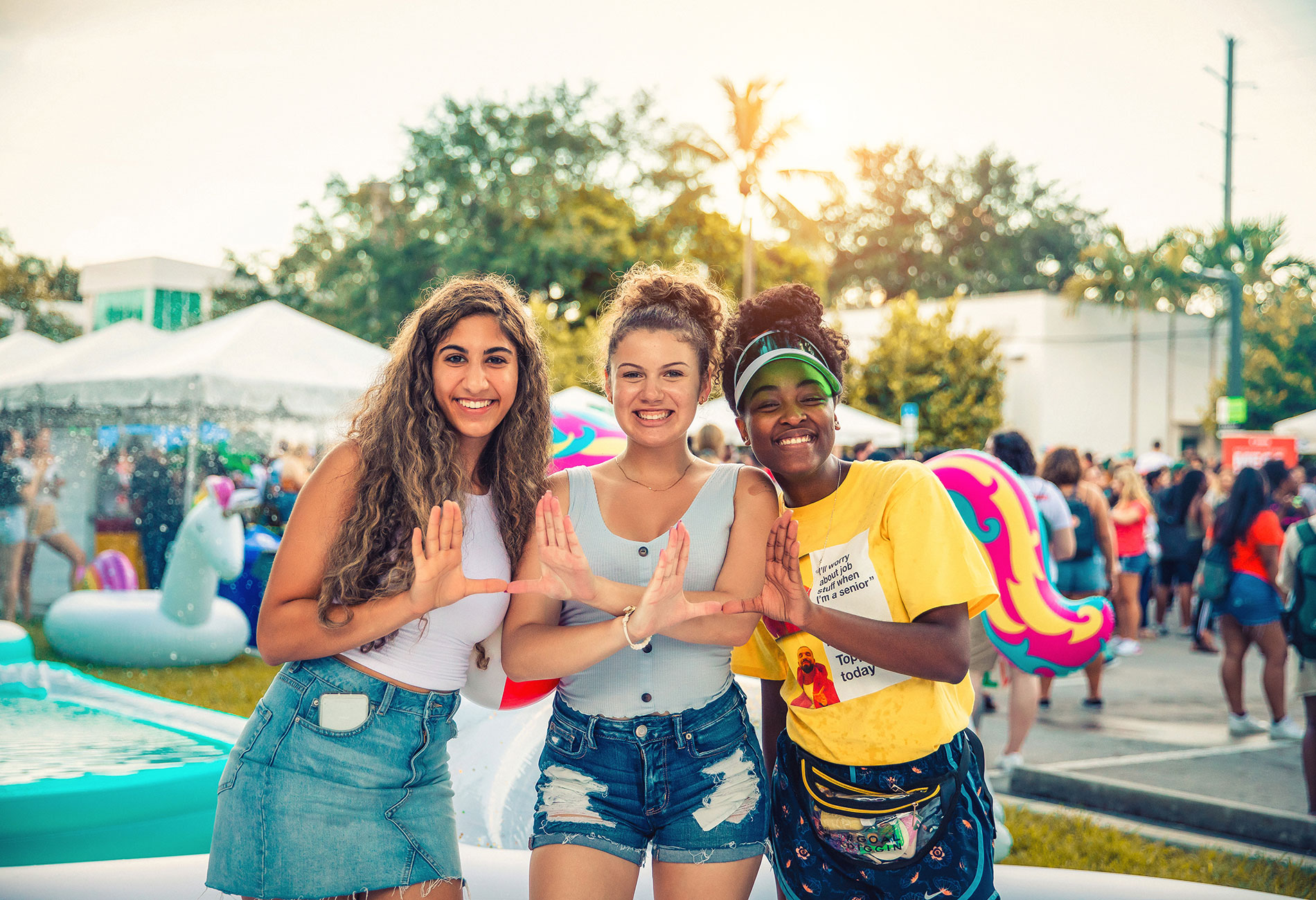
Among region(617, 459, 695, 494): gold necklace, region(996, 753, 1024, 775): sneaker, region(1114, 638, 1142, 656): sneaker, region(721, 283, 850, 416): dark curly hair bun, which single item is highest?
region(721, 283, 850, 416): dark curly hair bun

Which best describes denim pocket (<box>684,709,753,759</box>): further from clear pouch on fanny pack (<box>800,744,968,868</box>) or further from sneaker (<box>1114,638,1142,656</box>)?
sneaker (<box>1114,638,1142,656</box>)

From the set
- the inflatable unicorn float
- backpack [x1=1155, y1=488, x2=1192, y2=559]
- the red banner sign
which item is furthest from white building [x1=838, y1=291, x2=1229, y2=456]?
the inflatable unicorn float

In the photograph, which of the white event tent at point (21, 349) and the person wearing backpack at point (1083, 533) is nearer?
the person wearing backpack at point (1083, 533)

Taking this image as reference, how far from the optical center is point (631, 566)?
6.61ft

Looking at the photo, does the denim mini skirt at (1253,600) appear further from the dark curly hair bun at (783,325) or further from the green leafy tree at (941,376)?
the green leafy tree at (941,376)

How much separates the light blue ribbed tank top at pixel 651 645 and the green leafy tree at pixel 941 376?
72.1 feet

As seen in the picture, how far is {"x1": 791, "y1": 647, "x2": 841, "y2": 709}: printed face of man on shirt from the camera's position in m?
2.07

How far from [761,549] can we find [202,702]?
18.8 feet

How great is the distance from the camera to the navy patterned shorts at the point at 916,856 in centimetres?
200

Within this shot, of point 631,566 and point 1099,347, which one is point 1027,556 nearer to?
point 631,566

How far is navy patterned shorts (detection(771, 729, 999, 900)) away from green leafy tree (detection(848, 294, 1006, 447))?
71.6ft

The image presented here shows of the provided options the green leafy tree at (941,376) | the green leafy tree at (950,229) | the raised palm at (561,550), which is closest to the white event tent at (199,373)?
the raised palm at (561,550)

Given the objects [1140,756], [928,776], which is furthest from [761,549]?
[1140,756]

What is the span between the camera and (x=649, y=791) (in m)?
1.94
